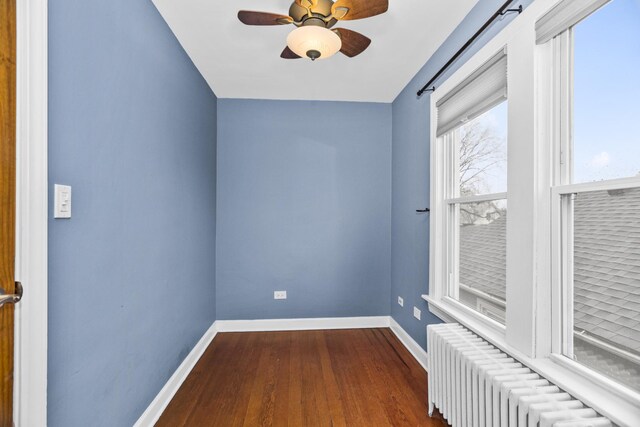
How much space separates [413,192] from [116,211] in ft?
7.82

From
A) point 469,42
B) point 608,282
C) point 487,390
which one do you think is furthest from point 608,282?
point 469,42

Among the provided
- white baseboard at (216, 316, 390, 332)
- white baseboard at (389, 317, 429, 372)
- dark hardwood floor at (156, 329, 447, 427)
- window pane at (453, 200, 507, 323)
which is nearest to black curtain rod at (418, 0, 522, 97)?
window pane at (453, 200, 507, 323)

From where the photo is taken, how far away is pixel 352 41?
6.39ft

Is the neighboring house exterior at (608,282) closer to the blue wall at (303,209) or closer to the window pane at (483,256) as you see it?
the window pane at (483,256)

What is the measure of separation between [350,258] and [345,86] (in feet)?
6.06

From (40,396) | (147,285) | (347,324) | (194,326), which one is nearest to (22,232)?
(40,396)

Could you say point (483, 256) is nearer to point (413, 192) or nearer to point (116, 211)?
point (413, 192)

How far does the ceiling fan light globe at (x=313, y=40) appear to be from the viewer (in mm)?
1618

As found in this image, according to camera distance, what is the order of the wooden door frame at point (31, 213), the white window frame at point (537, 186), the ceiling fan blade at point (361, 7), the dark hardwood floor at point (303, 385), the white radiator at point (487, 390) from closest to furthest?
the wooden door frame at point (31, 213), the white radiator at point (487, 390), the white window frame at point (537, 186), the ceiling fan blade at point (361, 7), the dark hardwood floor at point (303, 385)

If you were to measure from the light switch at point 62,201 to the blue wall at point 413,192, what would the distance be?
2.32 m

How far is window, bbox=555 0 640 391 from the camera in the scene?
3.89 feet

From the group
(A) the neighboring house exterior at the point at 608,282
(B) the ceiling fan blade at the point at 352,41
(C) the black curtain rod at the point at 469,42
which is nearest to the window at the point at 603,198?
(A) the neighboring house exterior at the point at 608,282

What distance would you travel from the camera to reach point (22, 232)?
3.47 feet

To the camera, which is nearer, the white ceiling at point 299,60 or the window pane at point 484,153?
the window pane at point 484,153
